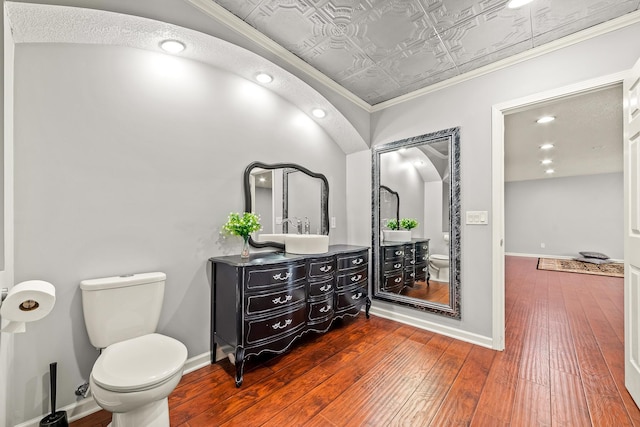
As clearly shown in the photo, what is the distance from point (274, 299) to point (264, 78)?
1.94 meters

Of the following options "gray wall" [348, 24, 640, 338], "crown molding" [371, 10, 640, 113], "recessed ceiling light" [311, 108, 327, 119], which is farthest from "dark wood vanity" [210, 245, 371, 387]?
"crown molding" [371, 10, 640, 113]

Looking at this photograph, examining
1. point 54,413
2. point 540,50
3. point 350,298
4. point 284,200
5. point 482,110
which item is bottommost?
point 54,413

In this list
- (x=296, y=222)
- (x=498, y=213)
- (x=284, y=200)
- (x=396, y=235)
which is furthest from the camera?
(x=396, y=235)

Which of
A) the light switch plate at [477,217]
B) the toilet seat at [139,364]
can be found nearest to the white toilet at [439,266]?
the light switch plate at [477,217]

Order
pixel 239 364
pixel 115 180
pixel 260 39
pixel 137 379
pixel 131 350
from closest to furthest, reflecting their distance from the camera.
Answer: pixel 137 379 < pixel 131 350 < pixel 115 180 < pixel 239 364 < pixel 260 39

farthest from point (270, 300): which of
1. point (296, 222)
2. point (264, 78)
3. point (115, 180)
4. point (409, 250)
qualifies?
point (264, 78)

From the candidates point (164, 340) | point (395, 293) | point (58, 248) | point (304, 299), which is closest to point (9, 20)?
point (58, 248)

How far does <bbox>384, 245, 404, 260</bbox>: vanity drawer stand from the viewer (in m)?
3.21

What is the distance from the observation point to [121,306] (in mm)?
1585

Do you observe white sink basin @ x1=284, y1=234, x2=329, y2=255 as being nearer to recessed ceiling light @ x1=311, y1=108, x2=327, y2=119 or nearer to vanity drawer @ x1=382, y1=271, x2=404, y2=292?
vanity drawer @ x1=382, y1=271, x2=404, y2=292

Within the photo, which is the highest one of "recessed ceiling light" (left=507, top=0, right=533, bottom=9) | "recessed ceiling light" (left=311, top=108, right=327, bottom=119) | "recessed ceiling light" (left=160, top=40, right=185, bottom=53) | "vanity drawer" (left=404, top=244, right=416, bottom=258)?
"recessed ceiling light" (left=507, top=0, right=533, bottom=9)

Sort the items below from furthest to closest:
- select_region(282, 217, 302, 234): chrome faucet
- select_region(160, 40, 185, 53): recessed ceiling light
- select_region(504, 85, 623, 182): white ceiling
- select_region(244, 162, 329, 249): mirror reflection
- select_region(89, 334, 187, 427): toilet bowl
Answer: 1. select_region(504, 85, 623, 182): white ceiling
2. select_region(282, 217, 302, 234): chrome faucet
3. select_region(244, 162, 329, 249): mirror reflection
4. select_region(160, 40, 185, 53): recessed ceiling light
5. select_region(89, 334, 187, 427): toilet bowl

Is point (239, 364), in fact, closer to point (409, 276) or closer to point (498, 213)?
point (409, 276)

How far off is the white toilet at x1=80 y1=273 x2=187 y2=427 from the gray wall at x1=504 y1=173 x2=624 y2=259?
388 inches
